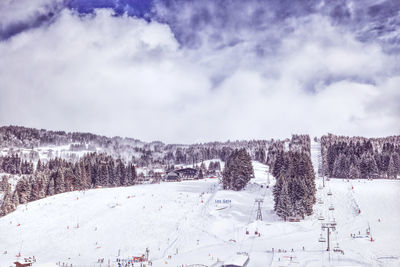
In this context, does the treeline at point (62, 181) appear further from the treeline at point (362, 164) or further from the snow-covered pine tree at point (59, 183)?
the treeline at point (362, 164)

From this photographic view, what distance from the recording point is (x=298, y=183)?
68.7 meters

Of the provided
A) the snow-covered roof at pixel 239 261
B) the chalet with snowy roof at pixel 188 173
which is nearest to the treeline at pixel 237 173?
the snow-covered roof at pixel 239 261

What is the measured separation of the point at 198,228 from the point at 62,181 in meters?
55.7

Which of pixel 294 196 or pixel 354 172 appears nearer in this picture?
pixel 294 196

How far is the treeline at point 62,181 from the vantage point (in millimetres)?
91438

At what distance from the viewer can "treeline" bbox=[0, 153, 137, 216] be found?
91438 mm

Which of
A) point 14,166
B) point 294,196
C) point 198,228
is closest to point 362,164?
point 294,196

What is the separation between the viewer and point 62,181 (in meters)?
104

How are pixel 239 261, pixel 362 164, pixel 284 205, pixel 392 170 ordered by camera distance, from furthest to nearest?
1. pixel 392 170
2. pixel 362 164
3. pixel 284 205
4. pixel 239 261

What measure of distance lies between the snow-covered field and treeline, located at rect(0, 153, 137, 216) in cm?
581

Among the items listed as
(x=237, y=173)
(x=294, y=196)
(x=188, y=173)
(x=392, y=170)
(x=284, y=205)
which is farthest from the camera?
(x=188, y=173)

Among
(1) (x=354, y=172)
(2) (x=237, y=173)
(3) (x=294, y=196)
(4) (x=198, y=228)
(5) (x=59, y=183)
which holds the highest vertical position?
(1) (x=354, y=172)

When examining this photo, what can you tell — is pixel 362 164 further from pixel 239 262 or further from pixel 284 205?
Result: pixel 239 262

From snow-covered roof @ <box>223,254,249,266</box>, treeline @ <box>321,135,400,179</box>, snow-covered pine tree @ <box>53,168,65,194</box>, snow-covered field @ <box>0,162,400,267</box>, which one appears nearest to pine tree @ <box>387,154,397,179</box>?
treeline @ <box>321,135,400,179</box>
